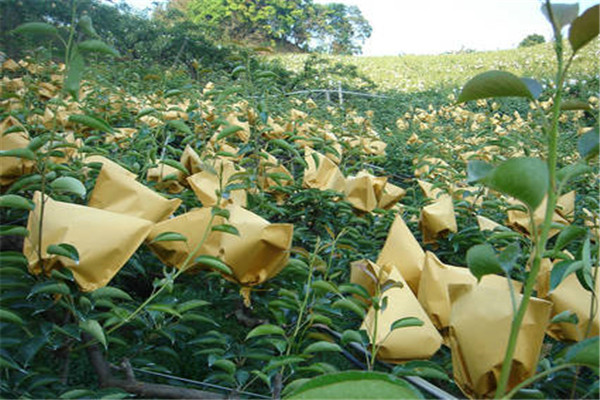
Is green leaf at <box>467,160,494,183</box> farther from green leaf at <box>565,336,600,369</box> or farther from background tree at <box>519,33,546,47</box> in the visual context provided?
background tree at <box>519,33,546,47</box>

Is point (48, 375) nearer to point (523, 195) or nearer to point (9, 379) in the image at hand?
point (9, 379)

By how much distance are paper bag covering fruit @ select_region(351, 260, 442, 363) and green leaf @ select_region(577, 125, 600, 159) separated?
12.3 inches

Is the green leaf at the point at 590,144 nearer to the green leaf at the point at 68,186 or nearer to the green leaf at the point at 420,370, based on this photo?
the green leaf at the point at 420,370

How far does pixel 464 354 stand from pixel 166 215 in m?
0.47

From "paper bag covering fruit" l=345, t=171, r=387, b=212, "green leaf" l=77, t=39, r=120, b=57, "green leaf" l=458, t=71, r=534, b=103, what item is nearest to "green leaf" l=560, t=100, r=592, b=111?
"green leaf" l=458, t=71, r=534, b=103

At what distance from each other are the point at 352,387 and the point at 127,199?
611mm

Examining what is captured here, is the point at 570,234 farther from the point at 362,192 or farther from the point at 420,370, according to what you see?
the point at 362,192

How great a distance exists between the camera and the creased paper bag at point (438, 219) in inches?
41.3

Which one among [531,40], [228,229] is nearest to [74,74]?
[228,229]

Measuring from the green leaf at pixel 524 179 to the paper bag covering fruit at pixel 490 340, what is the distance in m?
0.30

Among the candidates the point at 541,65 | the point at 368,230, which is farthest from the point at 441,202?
the point at 541,65

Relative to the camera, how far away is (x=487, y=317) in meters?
0.58

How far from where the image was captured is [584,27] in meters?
0.35

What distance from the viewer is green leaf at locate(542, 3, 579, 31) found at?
372 millimetres
